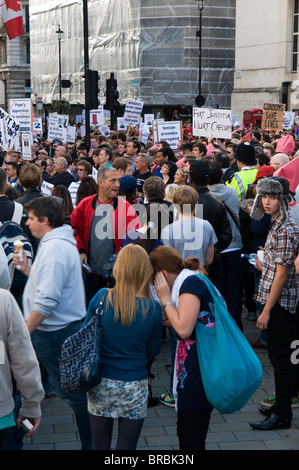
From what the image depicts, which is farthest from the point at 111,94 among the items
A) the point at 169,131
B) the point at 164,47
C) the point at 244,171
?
the point at 164,47

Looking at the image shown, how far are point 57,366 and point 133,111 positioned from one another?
16270 millimetres

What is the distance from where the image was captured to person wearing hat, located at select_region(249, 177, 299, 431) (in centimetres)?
533

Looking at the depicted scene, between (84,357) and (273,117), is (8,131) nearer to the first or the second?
(273,117)

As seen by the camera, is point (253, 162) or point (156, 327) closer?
point (156, 327)

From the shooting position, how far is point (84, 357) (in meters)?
3.96

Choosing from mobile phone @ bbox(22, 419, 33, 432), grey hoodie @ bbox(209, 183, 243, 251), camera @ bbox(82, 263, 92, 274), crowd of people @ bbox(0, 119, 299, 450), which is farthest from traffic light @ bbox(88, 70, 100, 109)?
mobile phone @ bbox(22, 419, 33, 432)

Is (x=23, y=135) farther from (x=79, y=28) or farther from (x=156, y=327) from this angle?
(x=79, y=28)

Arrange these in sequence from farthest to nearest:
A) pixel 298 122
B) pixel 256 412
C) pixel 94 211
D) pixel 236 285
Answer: pixel 298 122
pixel 236 285
pixel 94 211
pixel 256 412

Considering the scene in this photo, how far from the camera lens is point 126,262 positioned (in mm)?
3979

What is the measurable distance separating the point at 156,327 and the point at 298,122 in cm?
2077

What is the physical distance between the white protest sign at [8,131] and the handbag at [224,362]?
9.70 meters

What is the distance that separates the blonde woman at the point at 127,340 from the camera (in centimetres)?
395

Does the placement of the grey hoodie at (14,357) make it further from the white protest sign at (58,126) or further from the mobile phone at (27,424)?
the white protest sign at (58,126)
